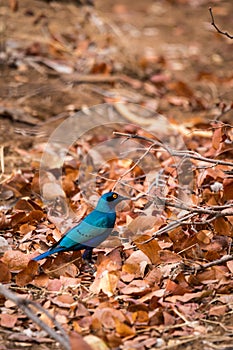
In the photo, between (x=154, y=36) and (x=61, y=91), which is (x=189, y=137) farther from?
(x=154, y=36)

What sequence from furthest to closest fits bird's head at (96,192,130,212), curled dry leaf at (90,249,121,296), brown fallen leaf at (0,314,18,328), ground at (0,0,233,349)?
ground at (0,0,233,349)
bird's head at (96,192,130,212)
curled dry leaf at (90,249,121,296)
brown fallen leaf at (0,314,18,328)

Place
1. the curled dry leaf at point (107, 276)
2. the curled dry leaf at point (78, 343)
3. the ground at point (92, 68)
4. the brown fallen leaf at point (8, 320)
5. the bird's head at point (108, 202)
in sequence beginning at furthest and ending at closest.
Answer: the ground at point (92, 68)
the bird's head at point (108, 202)
the curled dry leaf at point (107, 276)
the brown fallen leaf at point (8, 320)
the curled dry leaf at point (78, 343)

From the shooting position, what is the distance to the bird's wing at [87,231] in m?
2.69

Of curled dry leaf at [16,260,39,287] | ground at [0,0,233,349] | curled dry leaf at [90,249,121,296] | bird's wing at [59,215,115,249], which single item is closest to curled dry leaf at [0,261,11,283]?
curled dry leaf at [16,260,39,287]

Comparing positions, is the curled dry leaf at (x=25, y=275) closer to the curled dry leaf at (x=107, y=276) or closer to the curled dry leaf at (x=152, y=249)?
the curled dry leaf at (x=107, y=276)

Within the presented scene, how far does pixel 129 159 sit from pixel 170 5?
4.36 m

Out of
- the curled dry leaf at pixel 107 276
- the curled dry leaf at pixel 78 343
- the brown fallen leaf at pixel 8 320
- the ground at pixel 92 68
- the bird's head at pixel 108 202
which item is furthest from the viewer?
the ground at pixel 92 68

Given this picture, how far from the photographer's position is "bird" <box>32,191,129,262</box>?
106 inches

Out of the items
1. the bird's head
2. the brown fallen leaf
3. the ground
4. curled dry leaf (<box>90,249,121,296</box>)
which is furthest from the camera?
the ground

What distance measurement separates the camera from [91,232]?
2697 mm

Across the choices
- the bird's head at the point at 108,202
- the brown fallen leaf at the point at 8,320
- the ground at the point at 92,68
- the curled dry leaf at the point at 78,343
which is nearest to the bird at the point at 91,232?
the bird's head at the point at 108,202

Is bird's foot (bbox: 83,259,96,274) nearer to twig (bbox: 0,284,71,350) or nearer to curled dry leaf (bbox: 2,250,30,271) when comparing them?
curled dry leaf (bbox: 2,250,30,271)

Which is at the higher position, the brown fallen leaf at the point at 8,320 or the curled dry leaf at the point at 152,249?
the curled dry leaf at the point at 152,249

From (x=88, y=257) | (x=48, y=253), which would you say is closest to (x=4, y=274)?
(x=48, y=253)
